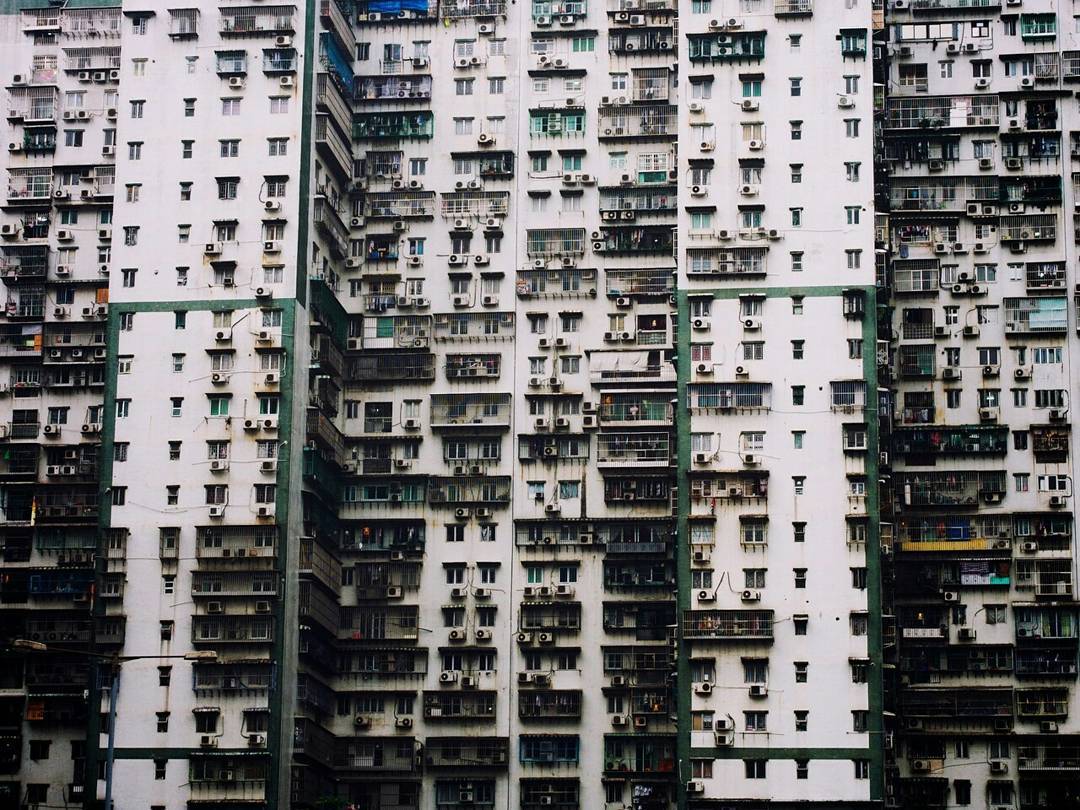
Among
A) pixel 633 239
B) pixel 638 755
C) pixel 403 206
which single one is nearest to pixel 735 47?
pixel 633 239

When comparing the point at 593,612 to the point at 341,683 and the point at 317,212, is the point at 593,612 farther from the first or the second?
the point at 317,212

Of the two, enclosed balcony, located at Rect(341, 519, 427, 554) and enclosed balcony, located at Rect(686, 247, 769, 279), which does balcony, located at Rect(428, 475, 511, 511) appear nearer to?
enclosed balcony, located at Rect(341, 519, 427, 554)

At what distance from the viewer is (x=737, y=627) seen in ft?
223

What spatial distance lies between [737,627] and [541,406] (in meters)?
10.6

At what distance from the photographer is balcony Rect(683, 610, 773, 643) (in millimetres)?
67750

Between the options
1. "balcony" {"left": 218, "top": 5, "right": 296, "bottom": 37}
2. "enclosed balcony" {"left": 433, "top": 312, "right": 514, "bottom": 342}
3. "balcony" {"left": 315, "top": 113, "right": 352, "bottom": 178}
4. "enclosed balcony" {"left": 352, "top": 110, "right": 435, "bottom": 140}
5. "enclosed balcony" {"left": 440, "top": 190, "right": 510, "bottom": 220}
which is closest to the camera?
"balcony" {"left": 218, "top": 5, "right": 296, "bottom": 37}

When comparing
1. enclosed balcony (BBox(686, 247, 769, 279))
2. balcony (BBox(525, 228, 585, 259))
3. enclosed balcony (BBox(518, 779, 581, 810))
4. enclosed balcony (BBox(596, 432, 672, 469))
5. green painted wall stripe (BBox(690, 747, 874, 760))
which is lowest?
enclosed balcony (BBox(518, 779, 581, 810))

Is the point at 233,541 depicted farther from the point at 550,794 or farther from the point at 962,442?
the point at 962,442

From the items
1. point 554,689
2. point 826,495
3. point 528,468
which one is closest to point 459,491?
point 528,468

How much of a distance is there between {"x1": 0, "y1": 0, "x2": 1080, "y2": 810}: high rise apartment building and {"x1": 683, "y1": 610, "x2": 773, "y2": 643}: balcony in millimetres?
203

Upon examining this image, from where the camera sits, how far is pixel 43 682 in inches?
2844

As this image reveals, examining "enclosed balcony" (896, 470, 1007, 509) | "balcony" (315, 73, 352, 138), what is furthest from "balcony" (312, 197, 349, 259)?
"enclosed balcony" (896, 470, 1007, 509)

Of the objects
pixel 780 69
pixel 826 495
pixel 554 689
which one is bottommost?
pixel 554 689

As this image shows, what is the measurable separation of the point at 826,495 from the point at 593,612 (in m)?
8.53
